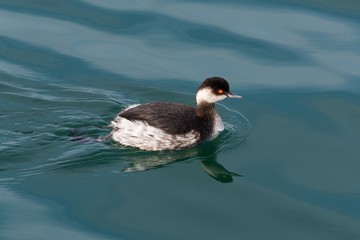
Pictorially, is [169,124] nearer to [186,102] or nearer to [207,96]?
[207,96]

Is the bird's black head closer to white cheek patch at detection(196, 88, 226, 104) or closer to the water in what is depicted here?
white cheek patch at detection(196, 88, 226, 104)

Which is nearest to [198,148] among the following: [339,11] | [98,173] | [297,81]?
[98,173]

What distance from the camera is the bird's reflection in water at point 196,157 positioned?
35.5 ft

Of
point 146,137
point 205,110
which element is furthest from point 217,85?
point 146,137

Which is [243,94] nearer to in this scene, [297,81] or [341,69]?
[297,81]

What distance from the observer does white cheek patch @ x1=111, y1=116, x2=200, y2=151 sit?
11.4 meters

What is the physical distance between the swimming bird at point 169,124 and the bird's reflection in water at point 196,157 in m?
0.10

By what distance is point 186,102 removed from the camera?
506 inches

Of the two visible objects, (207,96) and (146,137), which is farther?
(207,96)

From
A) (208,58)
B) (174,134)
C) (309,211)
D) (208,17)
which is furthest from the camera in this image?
(208,17)

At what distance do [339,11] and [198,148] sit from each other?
5187 millimetres

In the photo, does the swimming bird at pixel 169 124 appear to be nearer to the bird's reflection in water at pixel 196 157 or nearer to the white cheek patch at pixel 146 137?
the white cheek patch at pixel 146 137

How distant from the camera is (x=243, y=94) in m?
13.0

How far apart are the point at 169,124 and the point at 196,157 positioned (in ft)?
1.68
